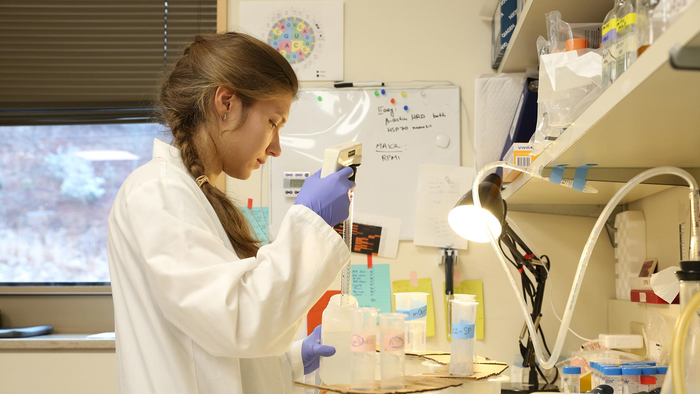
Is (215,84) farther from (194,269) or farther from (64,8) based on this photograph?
(64,8)

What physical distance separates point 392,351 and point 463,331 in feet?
0.58

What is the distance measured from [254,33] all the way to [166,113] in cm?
103

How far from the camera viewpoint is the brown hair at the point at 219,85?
42.8 inches

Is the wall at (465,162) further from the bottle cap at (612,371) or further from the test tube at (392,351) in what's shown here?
the test tube at (392,351)

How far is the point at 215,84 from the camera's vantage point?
108cm

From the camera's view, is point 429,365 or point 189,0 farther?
point 189,0

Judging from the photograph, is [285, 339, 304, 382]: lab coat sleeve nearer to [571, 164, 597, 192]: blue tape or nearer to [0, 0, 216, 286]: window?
[571, 164, 597, 192]: blue tape

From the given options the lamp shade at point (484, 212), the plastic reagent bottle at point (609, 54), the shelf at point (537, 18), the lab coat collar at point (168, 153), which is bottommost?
the lamp shade at point (484, 212)

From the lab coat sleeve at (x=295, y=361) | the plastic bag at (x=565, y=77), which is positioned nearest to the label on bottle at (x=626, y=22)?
the plastic bag at (x=565, y=77)

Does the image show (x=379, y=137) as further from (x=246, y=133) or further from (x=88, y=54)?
(x=88, y=54)

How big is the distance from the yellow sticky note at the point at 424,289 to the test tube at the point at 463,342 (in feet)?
2.61

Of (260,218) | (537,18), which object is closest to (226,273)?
(537,18)

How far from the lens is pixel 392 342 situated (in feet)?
3.29

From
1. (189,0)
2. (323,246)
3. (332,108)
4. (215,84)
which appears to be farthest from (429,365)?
(189,0)
